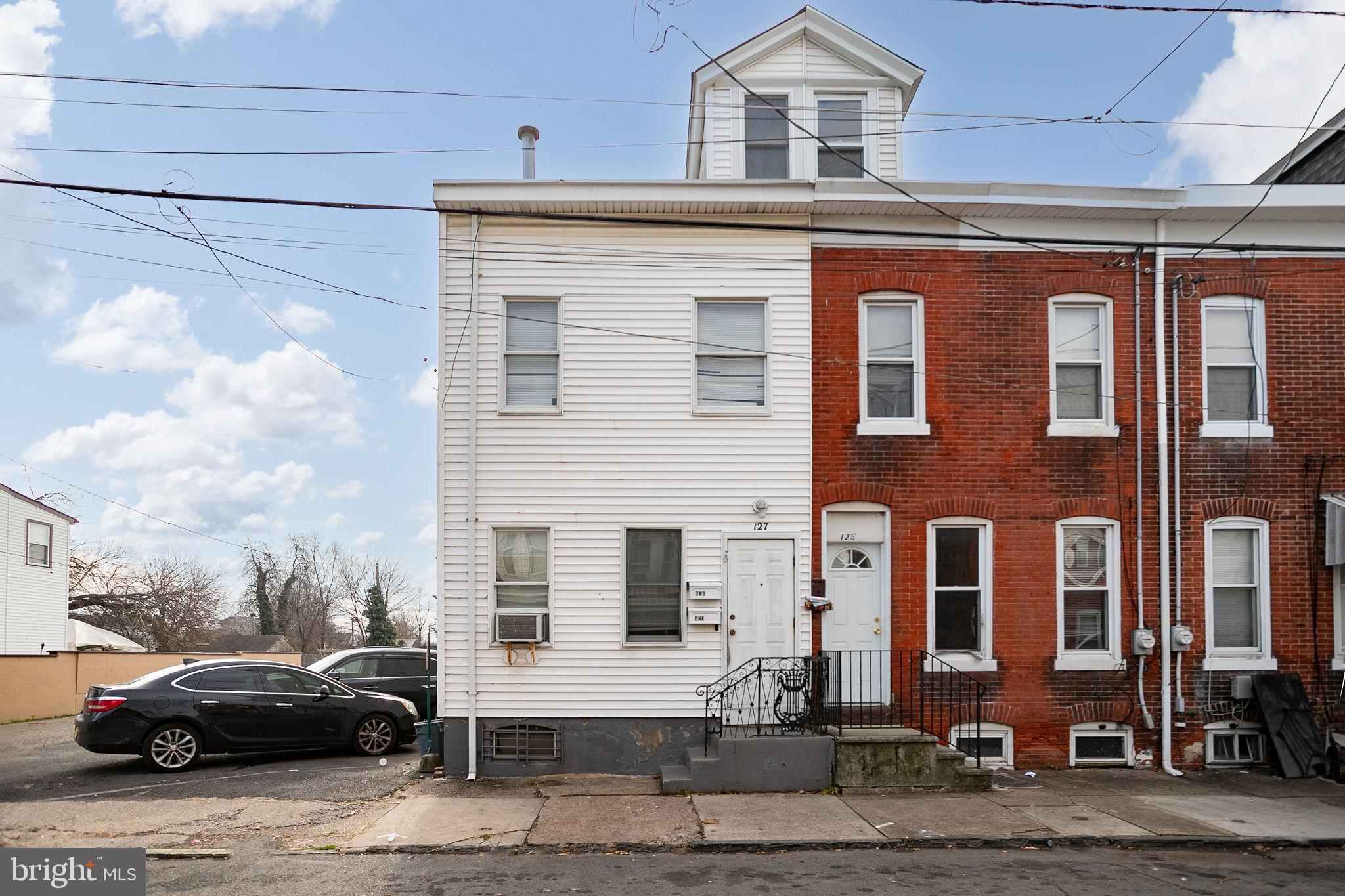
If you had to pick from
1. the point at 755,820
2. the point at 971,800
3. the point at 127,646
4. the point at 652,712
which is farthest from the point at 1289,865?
the point at 127,646

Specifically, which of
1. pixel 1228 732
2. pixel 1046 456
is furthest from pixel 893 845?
pixel 1228 732

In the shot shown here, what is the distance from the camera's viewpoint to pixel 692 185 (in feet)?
39.7

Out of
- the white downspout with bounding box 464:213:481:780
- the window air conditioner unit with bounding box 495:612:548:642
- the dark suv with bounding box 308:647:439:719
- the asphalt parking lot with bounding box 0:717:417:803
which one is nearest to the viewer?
the asphalt parking lot with bounding box 0:717:417:803

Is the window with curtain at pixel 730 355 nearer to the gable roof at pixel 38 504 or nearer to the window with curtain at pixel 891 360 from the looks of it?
the window with curtain at pixel 891 360

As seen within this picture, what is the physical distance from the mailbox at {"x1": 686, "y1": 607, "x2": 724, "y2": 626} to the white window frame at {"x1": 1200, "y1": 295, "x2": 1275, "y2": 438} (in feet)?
21.8

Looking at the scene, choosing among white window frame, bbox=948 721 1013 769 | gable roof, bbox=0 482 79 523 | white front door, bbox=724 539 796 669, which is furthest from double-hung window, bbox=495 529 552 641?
gable roof, bbox=0 482 79 523

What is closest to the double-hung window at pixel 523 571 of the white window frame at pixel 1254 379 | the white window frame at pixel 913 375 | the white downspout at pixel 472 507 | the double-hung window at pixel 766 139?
the white downspout at pixel 472 507

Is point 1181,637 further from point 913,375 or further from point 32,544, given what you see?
point 32,544

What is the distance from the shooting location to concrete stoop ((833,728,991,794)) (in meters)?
10.7

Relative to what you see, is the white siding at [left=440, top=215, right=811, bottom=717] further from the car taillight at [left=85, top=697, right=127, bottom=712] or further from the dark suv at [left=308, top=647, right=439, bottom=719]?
the dark suv at [left=308, top=647, right=439, bottom=719]

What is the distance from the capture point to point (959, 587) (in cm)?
1241

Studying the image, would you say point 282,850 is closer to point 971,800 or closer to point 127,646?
point 971,800

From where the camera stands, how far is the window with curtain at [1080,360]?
12.7 m

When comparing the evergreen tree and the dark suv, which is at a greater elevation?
the dark suv
